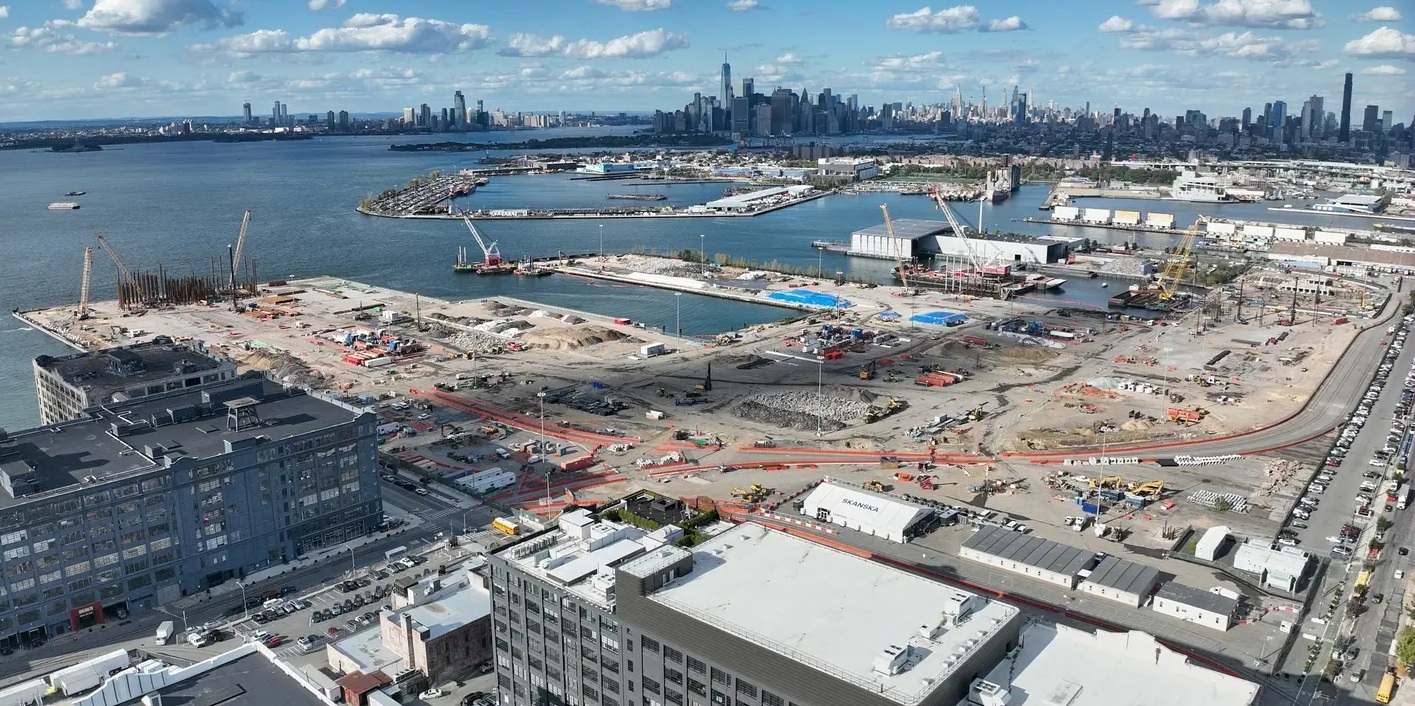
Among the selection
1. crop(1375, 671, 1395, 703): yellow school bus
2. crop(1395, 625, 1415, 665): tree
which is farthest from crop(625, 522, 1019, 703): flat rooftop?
crop(1395, 625, 1415, 665): tree

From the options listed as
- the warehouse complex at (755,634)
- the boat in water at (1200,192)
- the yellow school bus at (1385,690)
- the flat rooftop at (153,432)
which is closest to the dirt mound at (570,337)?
the flat rooftop at (153,432)

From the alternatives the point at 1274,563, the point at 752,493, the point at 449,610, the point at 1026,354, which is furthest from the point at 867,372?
the point at 449,610

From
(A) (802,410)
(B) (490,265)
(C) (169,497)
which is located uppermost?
(B) (490,265)

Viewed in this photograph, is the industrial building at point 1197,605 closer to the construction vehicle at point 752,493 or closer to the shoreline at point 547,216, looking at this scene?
the construction vehicle at point 752,493

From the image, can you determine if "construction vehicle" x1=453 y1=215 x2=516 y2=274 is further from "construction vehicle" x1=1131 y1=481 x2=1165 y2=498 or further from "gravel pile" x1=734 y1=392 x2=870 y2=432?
"construction vehicle" x1=1131 y1=481 x2=1165 y2=498

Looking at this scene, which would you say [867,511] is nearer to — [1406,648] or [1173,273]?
→ [1406,648]
